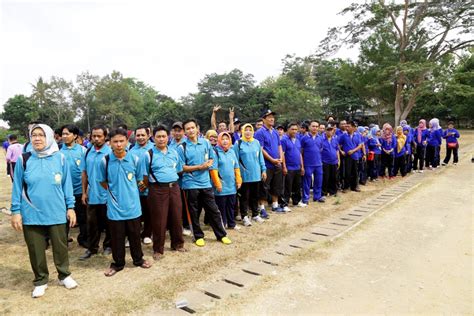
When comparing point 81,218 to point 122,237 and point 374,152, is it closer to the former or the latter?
point 122,237

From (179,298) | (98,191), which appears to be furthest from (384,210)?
(98,191)

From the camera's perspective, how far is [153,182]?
4.22m

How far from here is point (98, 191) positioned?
4355 millimetres

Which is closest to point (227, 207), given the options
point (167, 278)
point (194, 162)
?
point (194, 162)

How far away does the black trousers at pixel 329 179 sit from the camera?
7660mm

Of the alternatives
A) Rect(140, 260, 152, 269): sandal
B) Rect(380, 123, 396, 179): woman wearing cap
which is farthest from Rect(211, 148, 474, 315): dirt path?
Rect(380, 123, 396, 179): woman wearing cap

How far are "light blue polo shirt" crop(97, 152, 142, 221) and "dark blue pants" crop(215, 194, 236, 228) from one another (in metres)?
1.63

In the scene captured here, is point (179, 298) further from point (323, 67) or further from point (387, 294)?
point (323, 67)

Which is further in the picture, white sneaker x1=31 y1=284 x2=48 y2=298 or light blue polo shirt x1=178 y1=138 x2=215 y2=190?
light blue polo shirt x1=178 y1=138 x2=215 y2=190

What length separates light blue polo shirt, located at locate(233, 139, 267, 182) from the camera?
566cm

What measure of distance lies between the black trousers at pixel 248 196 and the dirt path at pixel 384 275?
5.83 ft

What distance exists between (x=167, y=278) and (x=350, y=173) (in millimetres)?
6191

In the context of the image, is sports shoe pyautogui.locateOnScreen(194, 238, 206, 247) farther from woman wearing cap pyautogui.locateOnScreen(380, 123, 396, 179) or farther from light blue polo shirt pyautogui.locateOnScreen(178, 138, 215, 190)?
woman wearing cap pyautogui.locateOnScreen(380, 123, 396, 179)

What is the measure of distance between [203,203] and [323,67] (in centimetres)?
3433
